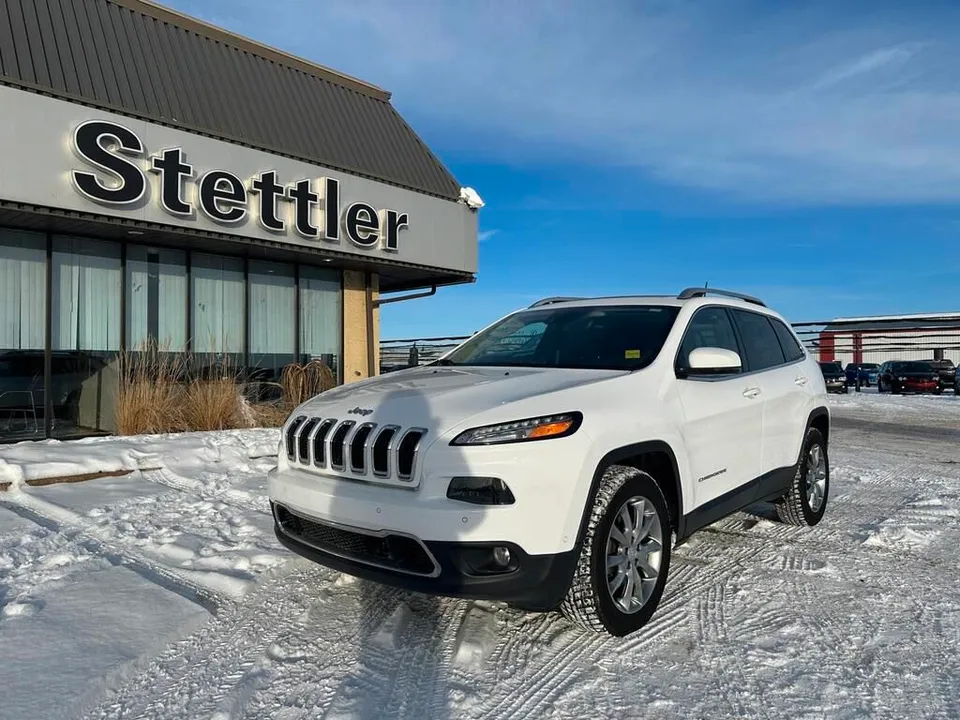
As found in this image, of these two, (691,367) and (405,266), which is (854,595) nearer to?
(691,367)

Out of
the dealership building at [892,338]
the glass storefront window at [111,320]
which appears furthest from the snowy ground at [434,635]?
the dealership building at [892,338]

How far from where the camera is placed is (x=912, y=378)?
992 inches

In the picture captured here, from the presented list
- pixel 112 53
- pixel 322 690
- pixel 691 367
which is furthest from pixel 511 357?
pixel 112 53

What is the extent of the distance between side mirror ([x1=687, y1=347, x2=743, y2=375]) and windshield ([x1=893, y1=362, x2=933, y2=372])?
25.7 m

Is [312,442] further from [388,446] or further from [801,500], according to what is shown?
[801,500]

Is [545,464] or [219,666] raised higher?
[545,464]

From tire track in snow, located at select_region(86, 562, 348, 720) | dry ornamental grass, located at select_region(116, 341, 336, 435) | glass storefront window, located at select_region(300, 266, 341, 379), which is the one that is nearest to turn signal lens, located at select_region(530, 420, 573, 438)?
tire track in snow, located at select_region(86, 562, 348, 720)

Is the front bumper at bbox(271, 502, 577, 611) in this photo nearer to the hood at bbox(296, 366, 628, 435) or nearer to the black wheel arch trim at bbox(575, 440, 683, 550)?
the black wheel arch trim at bbox(575, 440, 683, 550)

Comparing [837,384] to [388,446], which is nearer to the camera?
[388,446]

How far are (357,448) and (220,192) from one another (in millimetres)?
8376

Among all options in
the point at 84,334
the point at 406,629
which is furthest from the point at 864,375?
the point at 406,629

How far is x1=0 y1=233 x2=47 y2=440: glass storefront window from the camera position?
973 centimetres

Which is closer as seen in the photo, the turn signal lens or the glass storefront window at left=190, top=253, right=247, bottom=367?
the turn signal lens

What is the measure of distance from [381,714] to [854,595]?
2.69 meters
